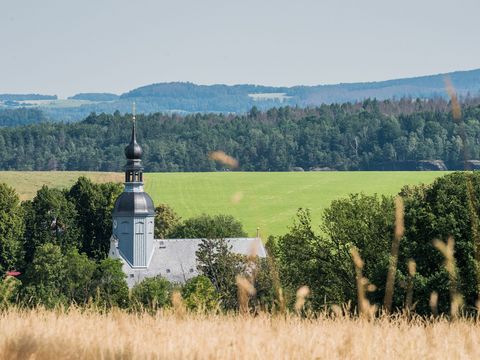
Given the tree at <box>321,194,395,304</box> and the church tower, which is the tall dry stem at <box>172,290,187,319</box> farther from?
the church tower

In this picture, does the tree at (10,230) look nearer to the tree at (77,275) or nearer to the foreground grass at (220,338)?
the tree at (77,275)

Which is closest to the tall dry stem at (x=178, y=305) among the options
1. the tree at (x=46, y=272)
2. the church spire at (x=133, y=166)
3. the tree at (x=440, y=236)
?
the tree at (x=440, y=236)

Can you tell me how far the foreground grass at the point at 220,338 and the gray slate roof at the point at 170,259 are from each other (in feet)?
268

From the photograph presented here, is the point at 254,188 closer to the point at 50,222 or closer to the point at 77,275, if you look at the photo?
the point at 50,222

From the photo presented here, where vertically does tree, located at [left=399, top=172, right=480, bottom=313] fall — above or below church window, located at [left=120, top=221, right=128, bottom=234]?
above

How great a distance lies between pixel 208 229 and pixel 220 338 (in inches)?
3684

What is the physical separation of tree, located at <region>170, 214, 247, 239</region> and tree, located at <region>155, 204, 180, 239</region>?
5.51 feet

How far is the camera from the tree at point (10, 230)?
90.2 metres

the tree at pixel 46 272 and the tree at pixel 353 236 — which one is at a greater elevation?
the tree at pixel 353 236

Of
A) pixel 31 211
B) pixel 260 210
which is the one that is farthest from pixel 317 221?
pixel 31 211

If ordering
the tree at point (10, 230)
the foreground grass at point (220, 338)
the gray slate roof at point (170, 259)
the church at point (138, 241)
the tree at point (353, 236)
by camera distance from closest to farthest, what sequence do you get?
1. the foreground grass at point (220, 338)
2. the tree at point (353, 236)
3. the tree at point (10, 230)
4. the gray slate roof at point (170, 259)
5. the church at point (138, 241)

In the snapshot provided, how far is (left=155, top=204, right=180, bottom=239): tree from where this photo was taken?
104531mm

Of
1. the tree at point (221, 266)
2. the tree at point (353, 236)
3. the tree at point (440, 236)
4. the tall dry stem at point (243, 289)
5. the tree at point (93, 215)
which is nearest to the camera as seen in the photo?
the tall dry stem at point (243, 289)

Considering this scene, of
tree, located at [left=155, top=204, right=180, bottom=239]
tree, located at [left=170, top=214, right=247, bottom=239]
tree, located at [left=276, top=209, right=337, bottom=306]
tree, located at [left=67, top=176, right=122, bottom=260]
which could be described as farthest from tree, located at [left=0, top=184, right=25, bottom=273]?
tree, located at [left=276, top=209, right=337, bottom=306]
